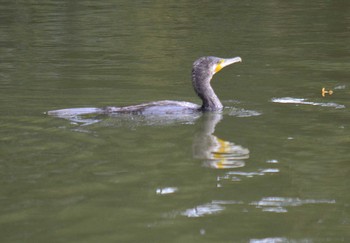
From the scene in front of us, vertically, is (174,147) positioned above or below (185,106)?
above

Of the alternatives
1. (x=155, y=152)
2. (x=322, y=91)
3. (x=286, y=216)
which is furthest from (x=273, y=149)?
(x=322, y=91)

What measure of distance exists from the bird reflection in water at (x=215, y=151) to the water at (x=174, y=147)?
0.02 meters

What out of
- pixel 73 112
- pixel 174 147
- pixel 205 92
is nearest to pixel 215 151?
pixel 174 147

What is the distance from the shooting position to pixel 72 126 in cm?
1047

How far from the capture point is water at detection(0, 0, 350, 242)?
6949 mm

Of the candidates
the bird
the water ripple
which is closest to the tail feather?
the bird

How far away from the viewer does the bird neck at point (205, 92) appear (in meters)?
11.8

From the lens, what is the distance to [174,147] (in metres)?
9.50

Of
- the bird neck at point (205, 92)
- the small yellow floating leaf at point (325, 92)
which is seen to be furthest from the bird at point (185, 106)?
the small yellow floating leaf at point (325, 92)

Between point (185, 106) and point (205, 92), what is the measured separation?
1.83 feet

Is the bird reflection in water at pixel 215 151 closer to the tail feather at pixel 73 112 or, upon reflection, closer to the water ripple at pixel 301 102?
the tail feather at pixel 73 112

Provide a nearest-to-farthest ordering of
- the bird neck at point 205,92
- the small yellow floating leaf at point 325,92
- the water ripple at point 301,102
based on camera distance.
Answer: the bird neck at point 205,92 < the water ripple at point 301,102 < the small yellow floating leaf at point 325,92

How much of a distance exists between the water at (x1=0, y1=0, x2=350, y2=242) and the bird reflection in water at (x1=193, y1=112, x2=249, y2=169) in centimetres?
2

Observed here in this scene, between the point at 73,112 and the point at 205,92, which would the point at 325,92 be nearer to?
the point at 205,92
